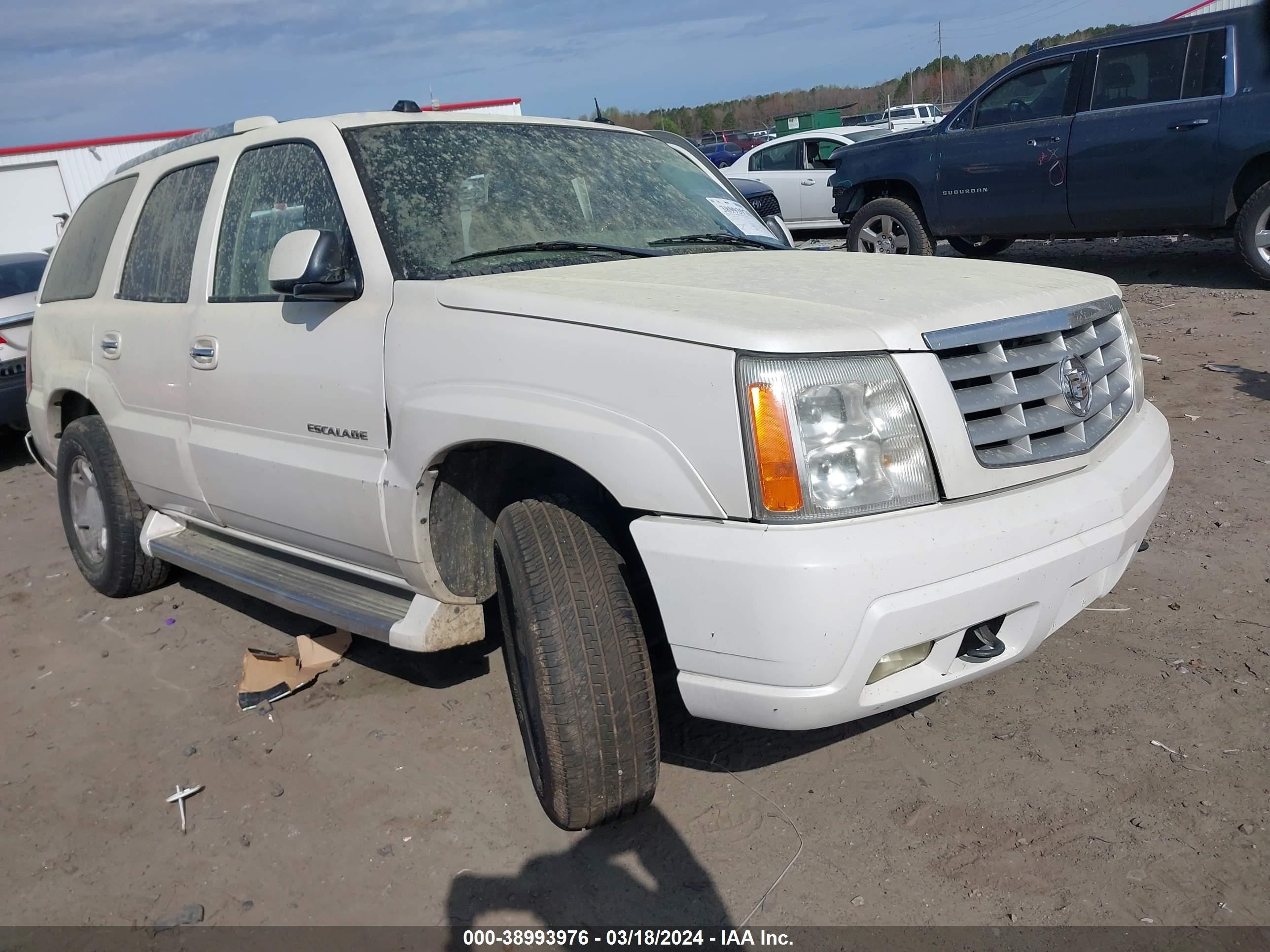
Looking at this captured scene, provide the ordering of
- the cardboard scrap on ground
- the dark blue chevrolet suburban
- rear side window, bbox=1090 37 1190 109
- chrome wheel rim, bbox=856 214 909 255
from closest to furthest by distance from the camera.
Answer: the cardboard scrap on ground, the dark blue chevrolet suburban, rear side window, bbox=1090 37 1190 109, chrome wheel rim, bbox=856 214 909 255

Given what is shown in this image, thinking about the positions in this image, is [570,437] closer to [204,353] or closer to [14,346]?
[204,353]

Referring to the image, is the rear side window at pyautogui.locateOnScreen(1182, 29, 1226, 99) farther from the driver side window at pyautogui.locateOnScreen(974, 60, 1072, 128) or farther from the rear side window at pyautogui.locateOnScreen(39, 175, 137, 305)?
the rear side window at pyautogui.locateOnScreen(39, 175, 137, 305)

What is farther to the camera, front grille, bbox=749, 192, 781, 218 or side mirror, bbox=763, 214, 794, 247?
front grille, bbox=749, 192, 781, 218

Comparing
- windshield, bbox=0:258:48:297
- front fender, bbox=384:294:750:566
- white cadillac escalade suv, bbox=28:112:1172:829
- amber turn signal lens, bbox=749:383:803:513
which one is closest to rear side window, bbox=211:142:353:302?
white cadillac escalade suv, bbox=28:112:1172:829

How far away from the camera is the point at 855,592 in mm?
2135

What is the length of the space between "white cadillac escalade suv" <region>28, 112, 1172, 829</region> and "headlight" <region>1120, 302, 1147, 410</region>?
0.09 feet

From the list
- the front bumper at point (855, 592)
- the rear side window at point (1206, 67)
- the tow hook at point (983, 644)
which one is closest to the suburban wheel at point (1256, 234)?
the rear side window at point (1206, 67)

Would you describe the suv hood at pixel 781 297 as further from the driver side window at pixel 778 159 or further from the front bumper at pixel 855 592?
the driver side window at pixel 778 159

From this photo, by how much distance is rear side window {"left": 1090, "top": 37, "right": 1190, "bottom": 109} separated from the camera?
25.8 ft

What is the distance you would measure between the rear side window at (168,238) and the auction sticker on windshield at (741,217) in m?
1.86

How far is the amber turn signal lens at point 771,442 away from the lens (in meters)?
2.17

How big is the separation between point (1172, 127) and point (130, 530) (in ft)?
24.9

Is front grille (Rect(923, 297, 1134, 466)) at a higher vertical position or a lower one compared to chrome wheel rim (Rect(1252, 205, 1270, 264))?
higher

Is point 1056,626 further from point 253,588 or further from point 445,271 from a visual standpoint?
point 253,588
